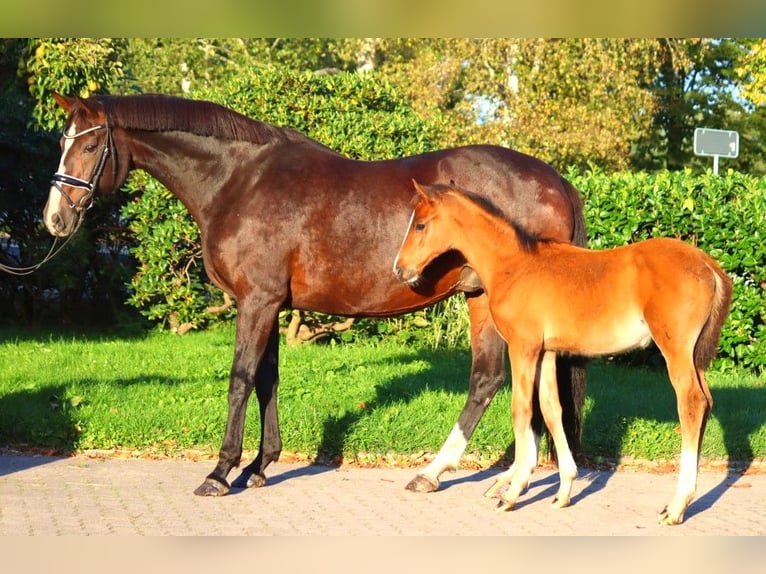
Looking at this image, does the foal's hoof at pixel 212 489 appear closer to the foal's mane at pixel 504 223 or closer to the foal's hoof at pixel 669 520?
the foal's mane at pixel 504 223

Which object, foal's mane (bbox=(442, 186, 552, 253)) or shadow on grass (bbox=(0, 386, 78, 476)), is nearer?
foal's mane (bbox=(442, 186, 552, 253))

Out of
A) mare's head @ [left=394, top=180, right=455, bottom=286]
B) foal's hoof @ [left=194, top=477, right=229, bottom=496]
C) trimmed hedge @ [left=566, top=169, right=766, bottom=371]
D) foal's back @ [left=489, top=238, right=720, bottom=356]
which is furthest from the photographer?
trimmed hedge @ [left=566, top=169, right=766, bottom=371]

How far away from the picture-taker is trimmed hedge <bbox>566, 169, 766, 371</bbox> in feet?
35.4

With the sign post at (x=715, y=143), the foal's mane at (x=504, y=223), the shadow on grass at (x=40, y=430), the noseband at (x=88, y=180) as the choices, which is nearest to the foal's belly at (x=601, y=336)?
→ the foal's mane at (x=504, y=223)

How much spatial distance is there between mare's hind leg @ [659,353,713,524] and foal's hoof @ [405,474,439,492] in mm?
1590

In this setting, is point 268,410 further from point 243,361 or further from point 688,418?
point 688,418

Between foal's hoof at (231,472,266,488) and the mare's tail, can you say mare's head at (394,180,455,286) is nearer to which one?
the mare's tail

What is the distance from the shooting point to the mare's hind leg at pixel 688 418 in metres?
5.82

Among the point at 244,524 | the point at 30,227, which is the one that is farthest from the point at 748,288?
the point at 30,227

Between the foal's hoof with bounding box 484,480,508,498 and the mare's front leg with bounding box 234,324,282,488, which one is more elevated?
the mare's front leg with bounding box 234,324,282,488

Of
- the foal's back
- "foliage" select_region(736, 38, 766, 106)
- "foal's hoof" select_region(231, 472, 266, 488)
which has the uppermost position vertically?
"foliage" select_region(736, 38, 766, 106)

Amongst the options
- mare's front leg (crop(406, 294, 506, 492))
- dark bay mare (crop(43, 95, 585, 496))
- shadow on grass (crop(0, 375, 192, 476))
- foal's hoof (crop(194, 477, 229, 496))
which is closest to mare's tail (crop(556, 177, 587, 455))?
dark bay mare (crop(43, 95, 585, 496))

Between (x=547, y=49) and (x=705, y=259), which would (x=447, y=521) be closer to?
(x=705, y=259)

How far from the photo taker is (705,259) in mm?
5914
